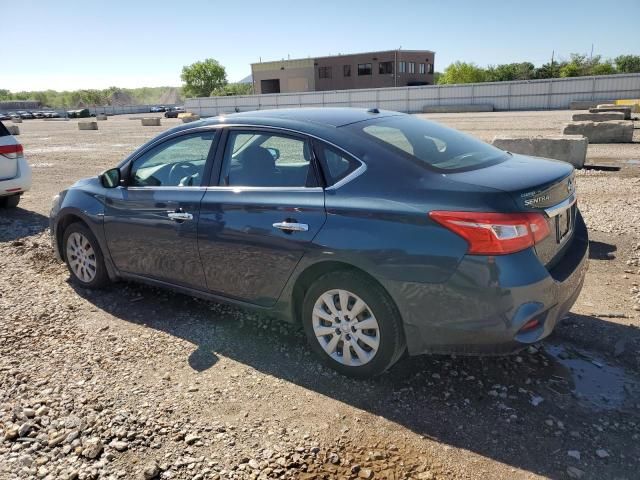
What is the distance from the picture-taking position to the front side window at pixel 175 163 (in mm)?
4246

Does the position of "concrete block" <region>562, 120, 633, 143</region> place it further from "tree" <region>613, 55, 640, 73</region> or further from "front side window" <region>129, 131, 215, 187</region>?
"tree" <region>613, 55, 640, 73</region>

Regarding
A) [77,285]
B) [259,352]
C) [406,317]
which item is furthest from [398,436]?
[77,285]

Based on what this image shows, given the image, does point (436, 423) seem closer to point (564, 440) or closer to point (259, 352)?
point (564, 440)

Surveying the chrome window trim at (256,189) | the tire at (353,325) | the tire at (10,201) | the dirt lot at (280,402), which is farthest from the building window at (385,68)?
the tire at (353,325)

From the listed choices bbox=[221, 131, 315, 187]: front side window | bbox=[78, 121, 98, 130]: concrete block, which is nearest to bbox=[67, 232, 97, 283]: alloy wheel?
bbox=[221, 131, 315, 187]: front side window

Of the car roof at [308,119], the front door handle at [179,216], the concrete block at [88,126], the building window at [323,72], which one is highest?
the building window at [323,72]

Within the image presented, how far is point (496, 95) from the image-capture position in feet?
140

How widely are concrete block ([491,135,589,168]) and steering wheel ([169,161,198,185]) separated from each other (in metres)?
8.44

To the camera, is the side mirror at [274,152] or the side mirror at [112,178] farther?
the side mirror at [112,178]

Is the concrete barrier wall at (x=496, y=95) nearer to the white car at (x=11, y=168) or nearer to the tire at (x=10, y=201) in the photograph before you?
the tire at (x=10, y=201)

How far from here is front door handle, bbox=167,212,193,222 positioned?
13.5 feet

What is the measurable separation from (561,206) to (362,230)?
1.28 metres

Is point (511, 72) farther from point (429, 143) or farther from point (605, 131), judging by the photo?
point (429, 143)

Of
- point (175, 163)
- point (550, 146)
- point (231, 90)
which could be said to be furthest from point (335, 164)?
point (231, 90)
